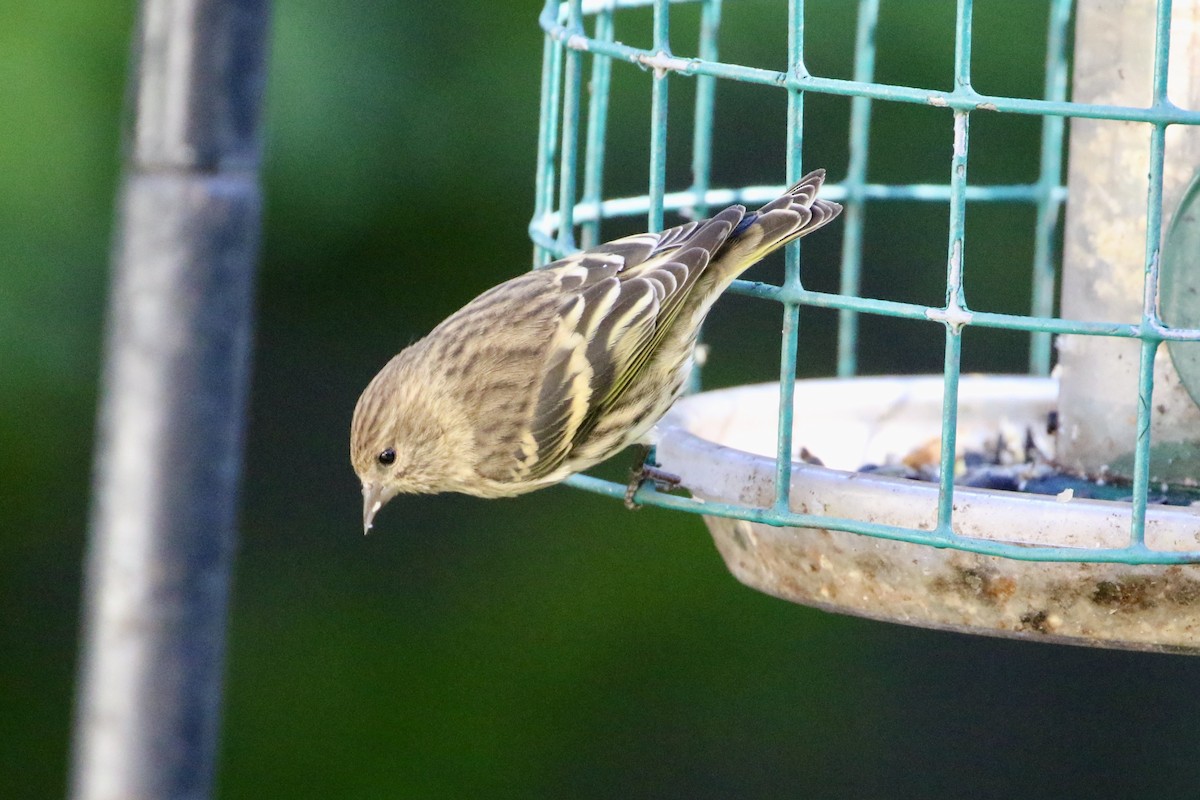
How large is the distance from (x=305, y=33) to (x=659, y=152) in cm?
155

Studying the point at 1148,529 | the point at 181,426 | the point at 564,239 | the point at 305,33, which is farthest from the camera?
the point at 305,33

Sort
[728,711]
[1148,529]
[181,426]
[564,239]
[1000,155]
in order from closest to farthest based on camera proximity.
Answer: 1. [181,426]
2. [1148,529]
3. [564,239]
4. [1000,155]
5. [728,711]

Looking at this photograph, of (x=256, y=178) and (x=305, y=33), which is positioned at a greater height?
(x=305, y=33)

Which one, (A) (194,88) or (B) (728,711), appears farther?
(B) (728,711)

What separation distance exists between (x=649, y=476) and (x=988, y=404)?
844 millimetres

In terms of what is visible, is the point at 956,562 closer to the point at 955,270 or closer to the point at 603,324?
the point at 955,270

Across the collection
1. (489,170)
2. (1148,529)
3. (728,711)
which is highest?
(489,170)

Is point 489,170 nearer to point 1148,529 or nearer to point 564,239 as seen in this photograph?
point 564,239

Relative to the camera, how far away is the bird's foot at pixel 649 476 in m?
3.50

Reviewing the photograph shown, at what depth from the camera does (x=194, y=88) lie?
2053mm

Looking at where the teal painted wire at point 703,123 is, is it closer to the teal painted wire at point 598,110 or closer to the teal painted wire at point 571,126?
the teal painted wire at point 598,110

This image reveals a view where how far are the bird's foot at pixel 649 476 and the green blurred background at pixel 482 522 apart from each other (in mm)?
1353

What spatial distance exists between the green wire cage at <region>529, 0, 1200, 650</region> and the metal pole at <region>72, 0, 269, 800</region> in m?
1.09

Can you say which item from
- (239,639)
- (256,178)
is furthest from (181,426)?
(239,639)
